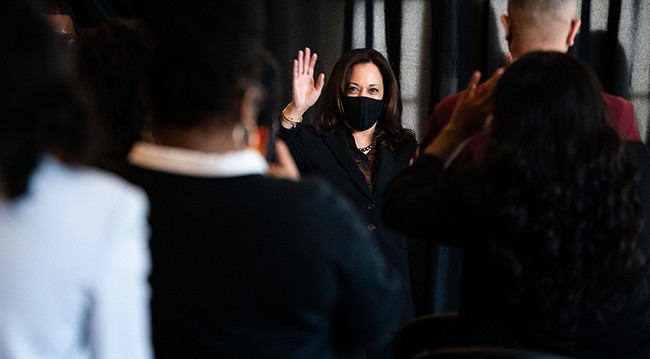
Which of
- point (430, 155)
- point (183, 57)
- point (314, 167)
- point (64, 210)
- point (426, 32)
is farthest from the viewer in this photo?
point (426, 32)

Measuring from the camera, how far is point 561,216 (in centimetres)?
147

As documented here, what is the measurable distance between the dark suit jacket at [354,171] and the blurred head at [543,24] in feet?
3.55

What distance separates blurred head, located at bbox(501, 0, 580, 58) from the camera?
200 centimetres

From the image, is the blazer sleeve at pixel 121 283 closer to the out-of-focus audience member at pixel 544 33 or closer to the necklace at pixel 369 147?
the out-of-focus audience member at pixel 544 33

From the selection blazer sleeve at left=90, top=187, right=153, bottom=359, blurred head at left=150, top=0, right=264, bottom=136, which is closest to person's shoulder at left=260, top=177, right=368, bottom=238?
blurred head at left=150, top=0, right=264, bottom=136

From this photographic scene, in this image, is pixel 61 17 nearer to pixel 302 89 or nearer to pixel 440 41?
pixel 302 89

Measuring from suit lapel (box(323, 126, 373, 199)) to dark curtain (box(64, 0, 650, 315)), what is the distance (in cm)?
67

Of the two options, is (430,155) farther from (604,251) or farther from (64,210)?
(64,210)

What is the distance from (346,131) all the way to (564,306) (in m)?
1.79

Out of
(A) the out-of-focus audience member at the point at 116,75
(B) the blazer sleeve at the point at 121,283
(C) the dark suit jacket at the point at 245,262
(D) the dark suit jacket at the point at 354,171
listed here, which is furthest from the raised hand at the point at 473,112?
(D) the dark suit jacket at the point at 354,171

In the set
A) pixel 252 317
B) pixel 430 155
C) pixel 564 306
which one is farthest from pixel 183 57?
pixel 564 306

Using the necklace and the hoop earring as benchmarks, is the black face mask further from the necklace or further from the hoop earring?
the hoop earring

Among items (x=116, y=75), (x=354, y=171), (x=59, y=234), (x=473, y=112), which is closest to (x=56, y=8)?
(x=354, y=171)

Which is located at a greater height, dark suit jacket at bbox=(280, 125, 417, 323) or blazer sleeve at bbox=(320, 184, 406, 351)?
blazer sleeve at bbox=(320, 184, 406, 351)
